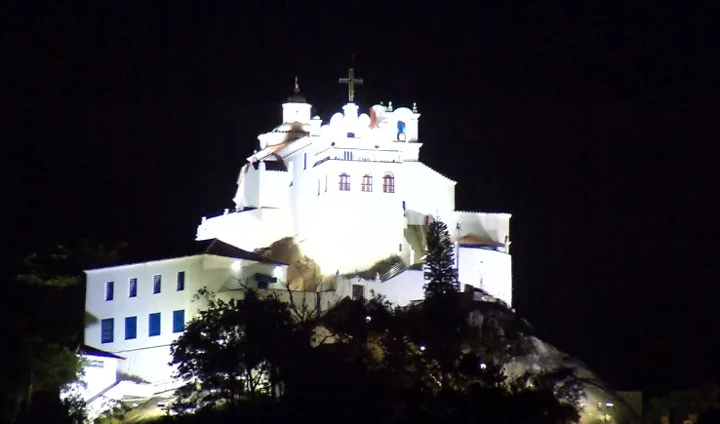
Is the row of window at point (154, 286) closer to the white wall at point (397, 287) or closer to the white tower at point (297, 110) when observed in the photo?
the white wall at point (397, 287)

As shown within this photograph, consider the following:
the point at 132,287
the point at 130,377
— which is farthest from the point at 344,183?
the point at 130,377

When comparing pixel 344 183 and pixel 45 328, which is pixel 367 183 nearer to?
pixel 344 183

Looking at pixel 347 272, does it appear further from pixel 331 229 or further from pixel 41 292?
pixel 41 292

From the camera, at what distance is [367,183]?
7756cm

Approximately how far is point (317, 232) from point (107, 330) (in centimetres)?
1075

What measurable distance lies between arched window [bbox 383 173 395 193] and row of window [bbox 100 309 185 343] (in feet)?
36.6

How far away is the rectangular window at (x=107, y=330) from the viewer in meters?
71.6

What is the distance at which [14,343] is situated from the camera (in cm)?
6956

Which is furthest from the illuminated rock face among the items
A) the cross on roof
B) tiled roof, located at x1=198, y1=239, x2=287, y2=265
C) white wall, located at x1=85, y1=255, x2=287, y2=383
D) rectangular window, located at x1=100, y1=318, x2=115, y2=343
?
rectangular window, located at x1=100, y1=318, x2=115, y2=343


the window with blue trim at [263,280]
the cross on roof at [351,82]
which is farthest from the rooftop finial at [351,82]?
the window with blue trim at [263,280]

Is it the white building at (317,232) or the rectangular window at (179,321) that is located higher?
the white building at (317,232)

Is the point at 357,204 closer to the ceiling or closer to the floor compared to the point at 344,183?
closer to the floor

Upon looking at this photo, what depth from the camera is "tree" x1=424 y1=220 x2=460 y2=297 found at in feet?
240

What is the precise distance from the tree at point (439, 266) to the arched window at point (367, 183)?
10.4 ft
